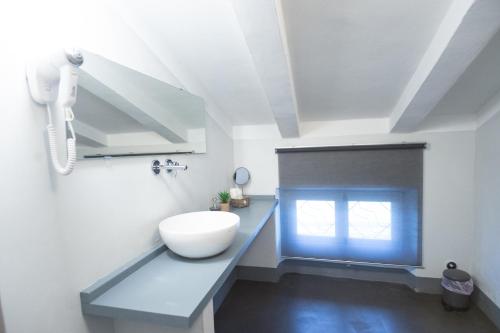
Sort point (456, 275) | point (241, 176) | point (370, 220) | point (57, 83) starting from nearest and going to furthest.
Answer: point (57, 83), point (456, 275), point (370, 220), point (241, 176)

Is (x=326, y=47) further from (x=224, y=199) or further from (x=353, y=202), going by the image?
(x=353, y=202)

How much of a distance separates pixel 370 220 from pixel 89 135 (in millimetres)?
2437

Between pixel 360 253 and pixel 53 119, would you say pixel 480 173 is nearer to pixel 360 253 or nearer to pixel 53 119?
pixel 360 253

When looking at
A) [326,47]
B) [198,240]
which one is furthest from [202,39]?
[198,240]

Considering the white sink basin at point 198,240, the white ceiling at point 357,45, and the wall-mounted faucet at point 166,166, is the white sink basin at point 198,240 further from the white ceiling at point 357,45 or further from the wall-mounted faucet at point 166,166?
the white ceiling at point 357,45

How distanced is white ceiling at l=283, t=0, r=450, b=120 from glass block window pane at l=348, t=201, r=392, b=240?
38.9 inches

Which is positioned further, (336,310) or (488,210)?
(336,310)

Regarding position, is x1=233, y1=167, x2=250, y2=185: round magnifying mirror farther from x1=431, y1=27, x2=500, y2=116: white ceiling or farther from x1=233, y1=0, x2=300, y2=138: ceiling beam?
x1=431, y1=27, x2=500, y2=116: white ceiling

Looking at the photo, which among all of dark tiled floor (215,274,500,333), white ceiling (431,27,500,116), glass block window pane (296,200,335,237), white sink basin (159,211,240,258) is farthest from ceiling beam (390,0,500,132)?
dark tiled floor (215,274,500,333)

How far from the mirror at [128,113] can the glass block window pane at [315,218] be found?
1.38 metres

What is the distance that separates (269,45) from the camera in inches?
50.3

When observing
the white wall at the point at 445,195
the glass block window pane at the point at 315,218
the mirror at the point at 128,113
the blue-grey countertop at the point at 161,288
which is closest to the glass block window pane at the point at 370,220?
the glass block window pane at the point at 315,218

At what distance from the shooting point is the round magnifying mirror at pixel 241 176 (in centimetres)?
257

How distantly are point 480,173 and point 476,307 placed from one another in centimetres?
114
